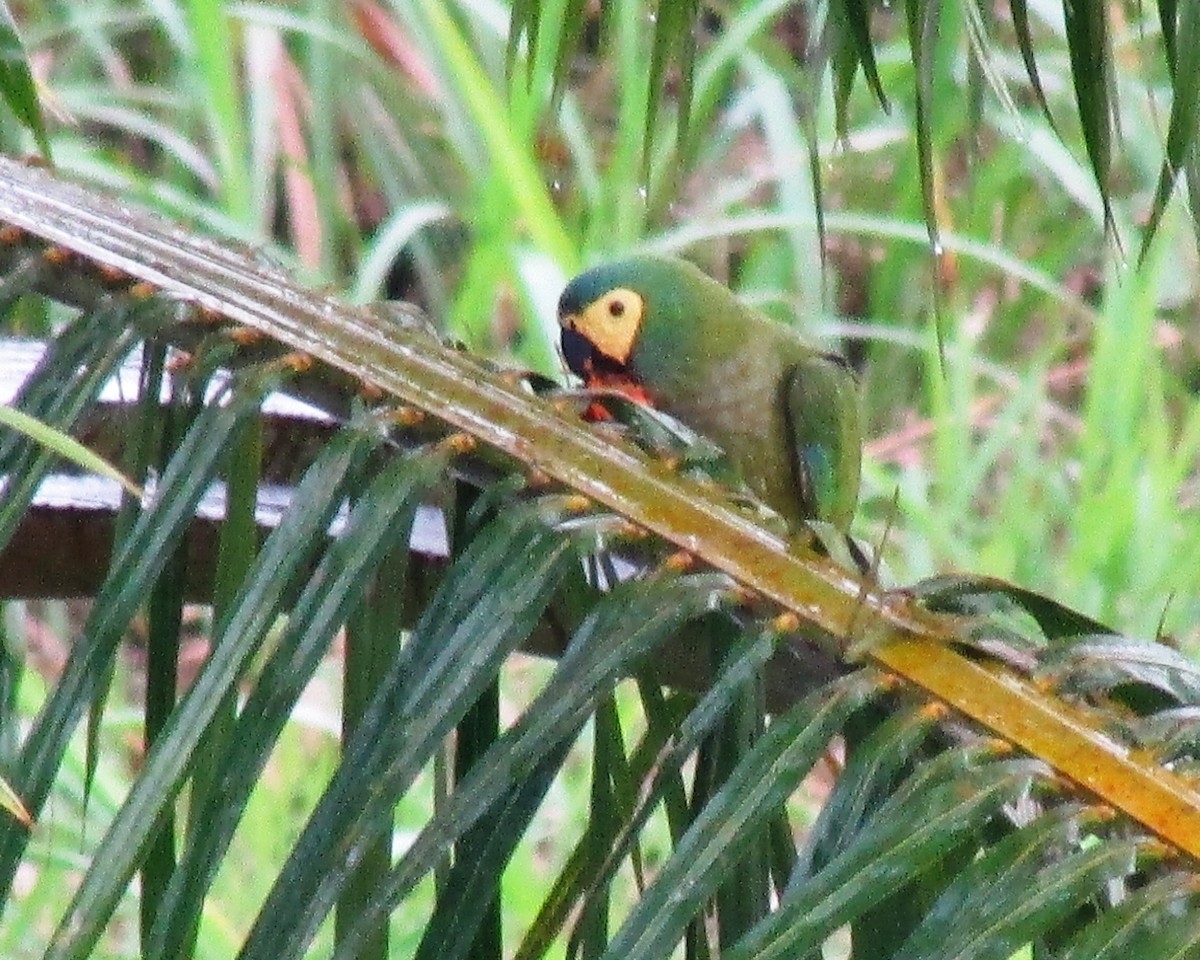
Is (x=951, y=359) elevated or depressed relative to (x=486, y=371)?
depressed

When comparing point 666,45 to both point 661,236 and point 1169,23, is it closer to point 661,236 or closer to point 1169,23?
point 1169,23

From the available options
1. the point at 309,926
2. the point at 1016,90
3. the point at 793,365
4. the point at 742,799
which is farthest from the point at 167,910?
the point at 1016,90

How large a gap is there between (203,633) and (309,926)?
1.81m

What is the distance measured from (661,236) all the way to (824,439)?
98cm

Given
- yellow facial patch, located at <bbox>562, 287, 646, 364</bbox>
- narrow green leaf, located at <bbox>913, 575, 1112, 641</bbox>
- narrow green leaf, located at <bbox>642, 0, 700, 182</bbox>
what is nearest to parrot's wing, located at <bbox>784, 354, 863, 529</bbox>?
yellow facial patch, located at <bbox>562, 287, 646, 364</bbox>

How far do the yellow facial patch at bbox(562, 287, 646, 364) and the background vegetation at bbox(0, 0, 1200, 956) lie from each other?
0.26 meters

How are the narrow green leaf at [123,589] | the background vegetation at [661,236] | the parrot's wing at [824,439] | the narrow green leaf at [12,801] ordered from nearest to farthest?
1. the narrow green leaf at [12,801]
2. the narrow green leaf at [123,589]
3. the parrot's wing at [824,439]
4. the background vegetation at [661,236]

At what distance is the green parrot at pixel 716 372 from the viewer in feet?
3.57

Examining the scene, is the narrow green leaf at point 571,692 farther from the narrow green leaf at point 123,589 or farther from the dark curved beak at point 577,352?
the dark curved beak at point 577,352

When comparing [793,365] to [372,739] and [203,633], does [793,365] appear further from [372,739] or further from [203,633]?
[203,633]

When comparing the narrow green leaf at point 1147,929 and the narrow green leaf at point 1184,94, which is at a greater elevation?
the narrow green leaf at point 1184,94

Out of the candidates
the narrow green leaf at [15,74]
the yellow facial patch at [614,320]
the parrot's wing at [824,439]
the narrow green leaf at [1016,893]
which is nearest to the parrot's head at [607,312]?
the yellow facial patch at [614,320]

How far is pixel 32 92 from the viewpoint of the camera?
75 centimetres

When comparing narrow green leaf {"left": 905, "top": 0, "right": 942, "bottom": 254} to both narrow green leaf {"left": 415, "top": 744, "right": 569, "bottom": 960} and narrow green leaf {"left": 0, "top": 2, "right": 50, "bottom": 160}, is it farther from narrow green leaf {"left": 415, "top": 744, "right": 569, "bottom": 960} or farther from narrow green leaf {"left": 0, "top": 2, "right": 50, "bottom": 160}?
narrow green leaf {"left": 0, "top": 2, "right": 50, "bottom": 160}
